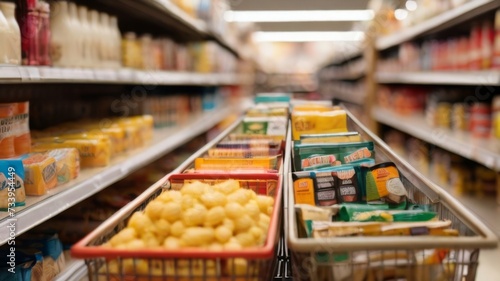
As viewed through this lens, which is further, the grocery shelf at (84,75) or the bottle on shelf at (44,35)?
the bottle on shelf at (44,35)

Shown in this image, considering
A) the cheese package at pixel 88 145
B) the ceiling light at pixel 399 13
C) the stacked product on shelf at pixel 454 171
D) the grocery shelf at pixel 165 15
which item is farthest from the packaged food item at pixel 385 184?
the ceiling light at pixel 399 13

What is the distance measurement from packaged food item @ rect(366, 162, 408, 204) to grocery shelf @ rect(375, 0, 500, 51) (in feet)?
5.73

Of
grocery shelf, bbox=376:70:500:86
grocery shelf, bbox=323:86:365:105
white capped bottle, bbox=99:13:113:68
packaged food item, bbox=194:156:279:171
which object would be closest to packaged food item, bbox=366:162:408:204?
packaged food item, bbox=194:156:279:171

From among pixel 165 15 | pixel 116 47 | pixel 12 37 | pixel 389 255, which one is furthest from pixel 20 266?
pixel 165 15

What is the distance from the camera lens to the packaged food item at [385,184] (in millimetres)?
1278

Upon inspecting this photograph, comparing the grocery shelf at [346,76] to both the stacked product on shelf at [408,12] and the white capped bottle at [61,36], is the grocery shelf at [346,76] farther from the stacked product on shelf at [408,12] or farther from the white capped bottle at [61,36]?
the white capped bottle at [61,36]

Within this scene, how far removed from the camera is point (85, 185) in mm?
1893

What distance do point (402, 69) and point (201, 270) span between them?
461 centimetres

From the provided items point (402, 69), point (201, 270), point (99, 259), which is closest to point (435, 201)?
point (201, 270)

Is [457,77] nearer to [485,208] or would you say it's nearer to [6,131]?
[485,208]

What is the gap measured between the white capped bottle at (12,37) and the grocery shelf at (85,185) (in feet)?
1.56

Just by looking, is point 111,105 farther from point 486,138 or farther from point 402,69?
point 402,69

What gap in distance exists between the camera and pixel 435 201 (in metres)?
1.18

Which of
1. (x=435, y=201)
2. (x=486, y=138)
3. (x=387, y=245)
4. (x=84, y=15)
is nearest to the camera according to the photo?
(x=387, y=245)
